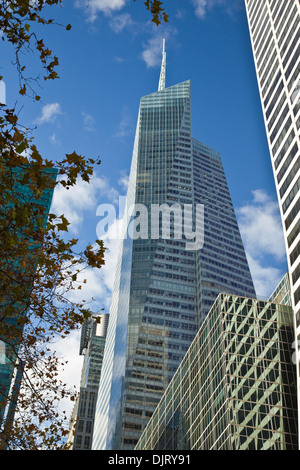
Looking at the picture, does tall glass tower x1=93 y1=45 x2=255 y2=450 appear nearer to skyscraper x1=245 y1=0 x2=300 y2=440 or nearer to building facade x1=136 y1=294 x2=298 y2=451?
building facade x1=136 y1=294 x2=298 y2=451

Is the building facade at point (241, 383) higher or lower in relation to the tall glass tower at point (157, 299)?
lower

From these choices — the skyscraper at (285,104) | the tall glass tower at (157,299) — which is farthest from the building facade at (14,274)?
the tall glass tower at (157,299)

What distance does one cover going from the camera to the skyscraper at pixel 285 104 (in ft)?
216

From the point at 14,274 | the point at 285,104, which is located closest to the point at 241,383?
the point at 285,104

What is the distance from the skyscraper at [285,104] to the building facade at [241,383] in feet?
31.5

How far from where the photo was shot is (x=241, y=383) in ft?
224

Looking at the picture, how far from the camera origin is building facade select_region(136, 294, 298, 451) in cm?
6425

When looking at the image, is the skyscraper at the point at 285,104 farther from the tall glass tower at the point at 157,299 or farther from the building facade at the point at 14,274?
the tall glass tower at the point at 157,299

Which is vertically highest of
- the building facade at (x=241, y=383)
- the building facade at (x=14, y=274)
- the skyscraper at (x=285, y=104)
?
the skyscraper at (x=285, y=104)

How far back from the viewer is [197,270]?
590ft
